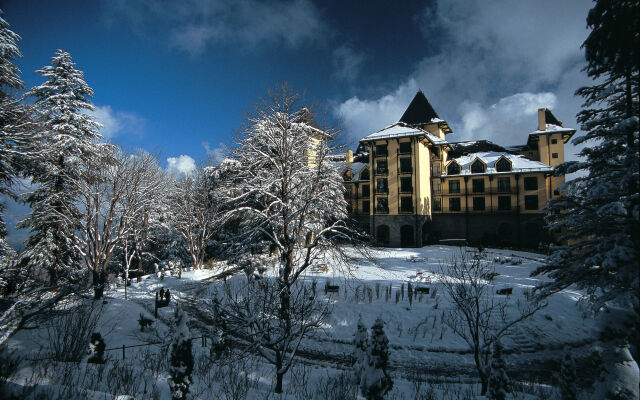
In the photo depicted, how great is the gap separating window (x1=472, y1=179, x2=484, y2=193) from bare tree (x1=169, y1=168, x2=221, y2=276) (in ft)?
110

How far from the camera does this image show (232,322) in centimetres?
762

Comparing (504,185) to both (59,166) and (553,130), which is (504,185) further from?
(59,166)

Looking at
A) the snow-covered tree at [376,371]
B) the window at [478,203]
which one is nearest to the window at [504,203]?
the window at [478,203]

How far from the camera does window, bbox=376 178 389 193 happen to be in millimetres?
37375

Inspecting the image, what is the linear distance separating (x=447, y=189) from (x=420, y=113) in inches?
516

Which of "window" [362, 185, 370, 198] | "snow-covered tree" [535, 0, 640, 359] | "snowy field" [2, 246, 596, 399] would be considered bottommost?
"snowy field" [2, 246, 596, 399]

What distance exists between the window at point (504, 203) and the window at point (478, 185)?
2.46 meters

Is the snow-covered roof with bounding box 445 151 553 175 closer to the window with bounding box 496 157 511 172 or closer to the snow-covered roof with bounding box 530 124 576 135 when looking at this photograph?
the window with bounding box 496 157 511 172

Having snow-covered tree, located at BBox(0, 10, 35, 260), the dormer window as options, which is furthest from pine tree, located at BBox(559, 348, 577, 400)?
the dormer window

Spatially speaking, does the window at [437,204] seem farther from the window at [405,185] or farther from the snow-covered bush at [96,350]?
the snow-covered bush at [96,350]

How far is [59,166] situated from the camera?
693 inches

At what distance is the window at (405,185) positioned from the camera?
3619 centimetres

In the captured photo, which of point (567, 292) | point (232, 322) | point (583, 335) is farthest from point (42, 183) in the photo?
point (567, 292)

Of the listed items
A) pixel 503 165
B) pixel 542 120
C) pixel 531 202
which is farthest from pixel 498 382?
pixel 542 120
